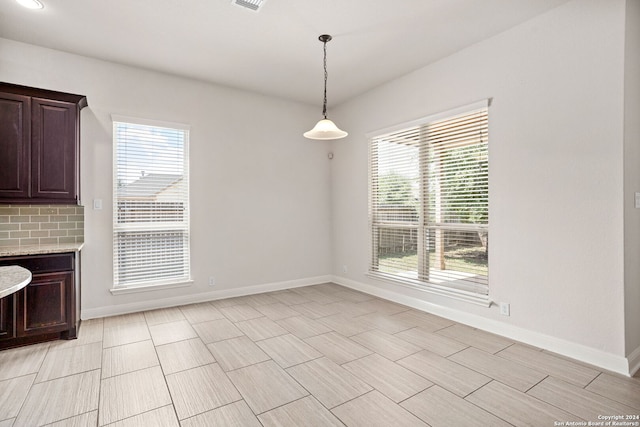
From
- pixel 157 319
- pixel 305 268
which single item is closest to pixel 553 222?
pixel 305 268

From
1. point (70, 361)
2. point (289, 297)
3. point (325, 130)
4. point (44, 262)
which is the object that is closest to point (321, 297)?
point (289, 297)

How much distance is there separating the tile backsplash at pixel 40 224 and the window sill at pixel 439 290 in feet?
12.6

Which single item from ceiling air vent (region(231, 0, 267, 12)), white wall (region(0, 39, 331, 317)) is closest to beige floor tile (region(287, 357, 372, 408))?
white wall (region(0, 39, 331, 317))

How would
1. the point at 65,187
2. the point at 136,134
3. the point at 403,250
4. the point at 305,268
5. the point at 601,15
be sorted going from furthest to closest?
the point at 305,268 → the point at 403,250 → the point at 136,134 → the point at 65,187 → the point at 601,15

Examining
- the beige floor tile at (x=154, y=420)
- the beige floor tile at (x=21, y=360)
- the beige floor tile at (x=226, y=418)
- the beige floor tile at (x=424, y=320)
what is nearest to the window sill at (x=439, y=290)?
the beige floor tile at (x=424, y=320)

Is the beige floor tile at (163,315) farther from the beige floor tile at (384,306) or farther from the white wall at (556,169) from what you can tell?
the white wall at (556,169)

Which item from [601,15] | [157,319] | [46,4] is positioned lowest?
[157,319]

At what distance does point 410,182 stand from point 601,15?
233cm

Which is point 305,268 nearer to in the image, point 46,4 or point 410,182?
point 410,182

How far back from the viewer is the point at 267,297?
480 centimetres

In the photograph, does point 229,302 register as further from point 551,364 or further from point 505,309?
point 551,364

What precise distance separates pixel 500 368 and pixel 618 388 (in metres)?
0.73

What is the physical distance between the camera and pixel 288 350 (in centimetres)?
301

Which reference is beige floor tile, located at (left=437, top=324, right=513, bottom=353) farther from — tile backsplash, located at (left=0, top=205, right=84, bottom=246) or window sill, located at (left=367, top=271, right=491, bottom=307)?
tile backsplash, located at (left=0, top=205, right=84, bottom=246)
